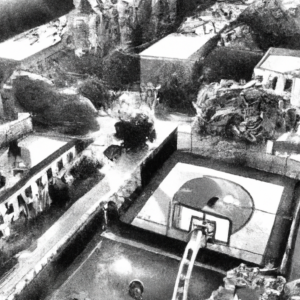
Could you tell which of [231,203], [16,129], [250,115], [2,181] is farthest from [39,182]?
[250,115]

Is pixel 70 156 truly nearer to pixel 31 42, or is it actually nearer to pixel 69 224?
pixel 69 224

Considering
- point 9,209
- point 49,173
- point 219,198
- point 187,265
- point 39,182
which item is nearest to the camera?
point 187,265

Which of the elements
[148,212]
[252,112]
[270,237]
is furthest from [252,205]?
[252,112]

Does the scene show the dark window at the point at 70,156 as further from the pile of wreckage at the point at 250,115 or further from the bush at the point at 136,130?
the pile of wreckage at the point at 250,115

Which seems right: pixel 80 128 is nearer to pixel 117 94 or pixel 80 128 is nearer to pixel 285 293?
pixel 117 94

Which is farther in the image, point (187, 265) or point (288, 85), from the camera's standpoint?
point (288, 85)
